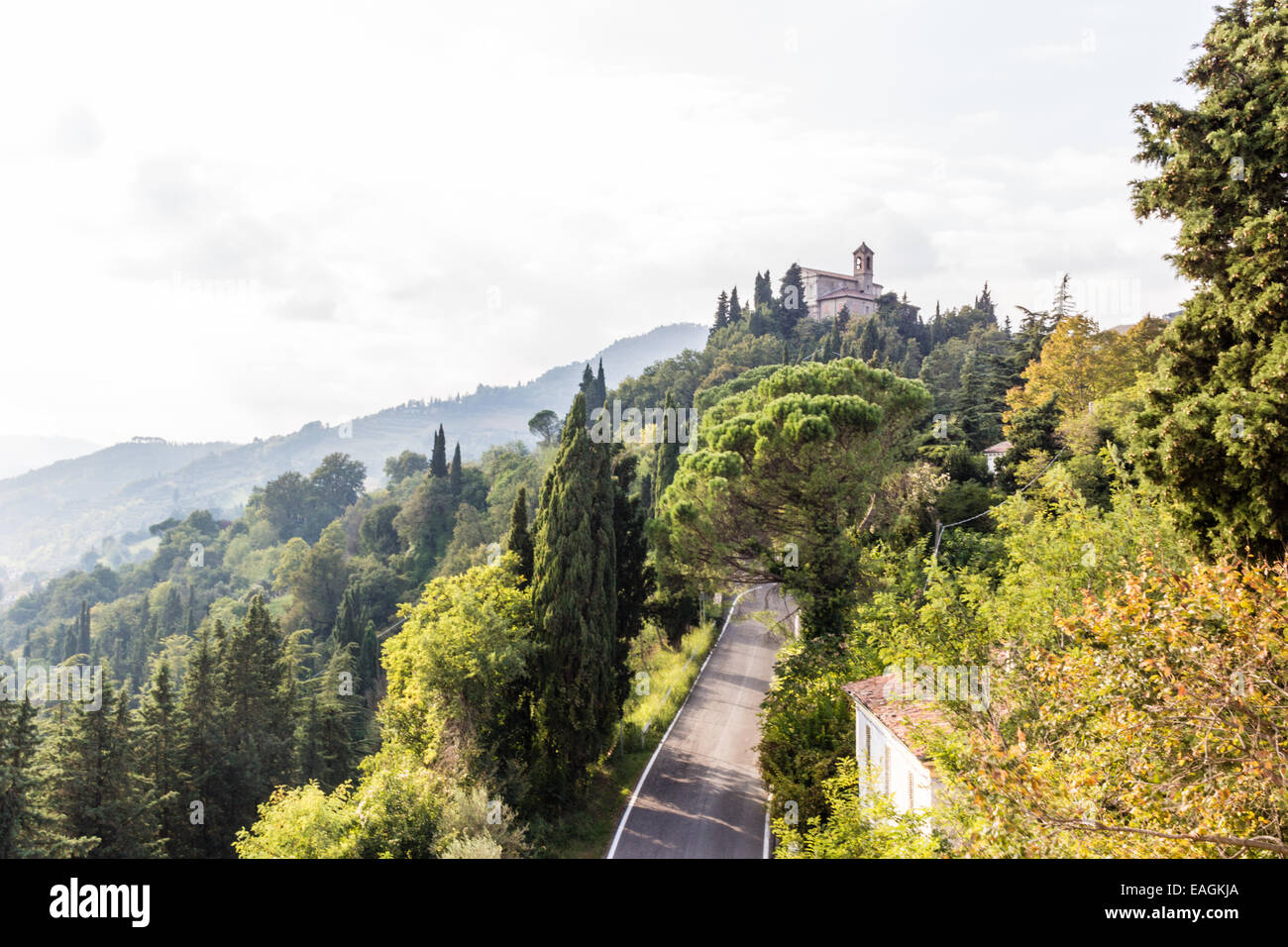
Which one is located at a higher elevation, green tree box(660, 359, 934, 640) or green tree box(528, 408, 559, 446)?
green tree box(528, 408, 559, 446)

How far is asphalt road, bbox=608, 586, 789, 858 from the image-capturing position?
20.1 m

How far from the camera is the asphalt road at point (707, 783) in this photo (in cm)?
2006

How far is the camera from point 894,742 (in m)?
14.7

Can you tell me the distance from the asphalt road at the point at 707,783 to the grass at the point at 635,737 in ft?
1.35

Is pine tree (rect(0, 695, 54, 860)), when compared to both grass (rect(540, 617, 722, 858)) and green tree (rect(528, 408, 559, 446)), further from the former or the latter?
green tree (rect(528, 408, 559, 446))

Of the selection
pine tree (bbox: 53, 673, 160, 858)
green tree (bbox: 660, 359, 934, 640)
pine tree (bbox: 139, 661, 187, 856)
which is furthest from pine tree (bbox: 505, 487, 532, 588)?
pine tree (bbox: 139, 661, 187, 856)

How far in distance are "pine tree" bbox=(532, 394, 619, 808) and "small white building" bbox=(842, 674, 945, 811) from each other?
8192 mm

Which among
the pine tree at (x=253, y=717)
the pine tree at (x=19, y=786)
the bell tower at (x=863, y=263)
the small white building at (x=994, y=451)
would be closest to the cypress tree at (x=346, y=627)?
the pine tree at (x=253, y=717)

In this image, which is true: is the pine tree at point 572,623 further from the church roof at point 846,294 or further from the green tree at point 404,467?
the green tree at point 404,467

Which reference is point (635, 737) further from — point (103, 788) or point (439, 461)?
point (439, 461)

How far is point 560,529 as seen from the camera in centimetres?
2334

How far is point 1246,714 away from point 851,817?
25.9 feet

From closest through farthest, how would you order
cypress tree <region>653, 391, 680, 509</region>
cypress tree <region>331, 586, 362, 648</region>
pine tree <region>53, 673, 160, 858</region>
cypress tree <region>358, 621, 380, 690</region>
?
pine tree <region>53, 673, 160, 858</region> < cypress tree <region>653, 391, 680, 509</region> < cypress tree <region>358, 621, 380, 690</region> < cypress tree <region>331, 586, 362, 648</region>
